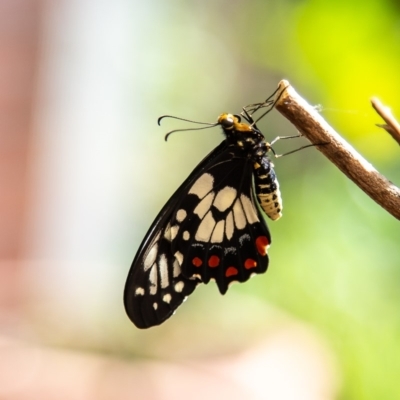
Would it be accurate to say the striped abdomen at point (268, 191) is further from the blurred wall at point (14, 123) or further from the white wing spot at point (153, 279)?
the blurred wall at point (14, 123)

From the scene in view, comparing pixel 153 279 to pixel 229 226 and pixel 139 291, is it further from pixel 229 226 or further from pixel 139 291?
pixel 229 226

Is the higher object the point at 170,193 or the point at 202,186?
the point at 170,193

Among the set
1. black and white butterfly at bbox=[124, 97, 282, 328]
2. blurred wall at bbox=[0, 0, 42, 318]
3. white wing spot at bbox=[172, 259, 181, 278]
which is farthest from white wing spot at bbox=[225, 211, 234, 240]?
blurred wall at bbox=[0, 0, 42, 318]

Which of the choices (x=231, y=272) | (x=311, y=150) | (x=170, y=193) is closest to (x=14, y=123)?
(x=170, y=193)

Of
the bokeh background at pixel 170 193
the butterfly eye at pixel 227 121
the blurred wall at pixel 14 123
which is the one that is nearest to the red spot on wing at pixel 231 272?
the butterfly eye at pixel 227 121

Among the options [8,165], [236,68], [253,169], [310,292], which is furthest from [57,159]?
[253,169]

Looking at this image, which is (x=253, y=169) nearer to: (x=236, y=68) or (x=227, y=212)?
(x=227, y=212)
